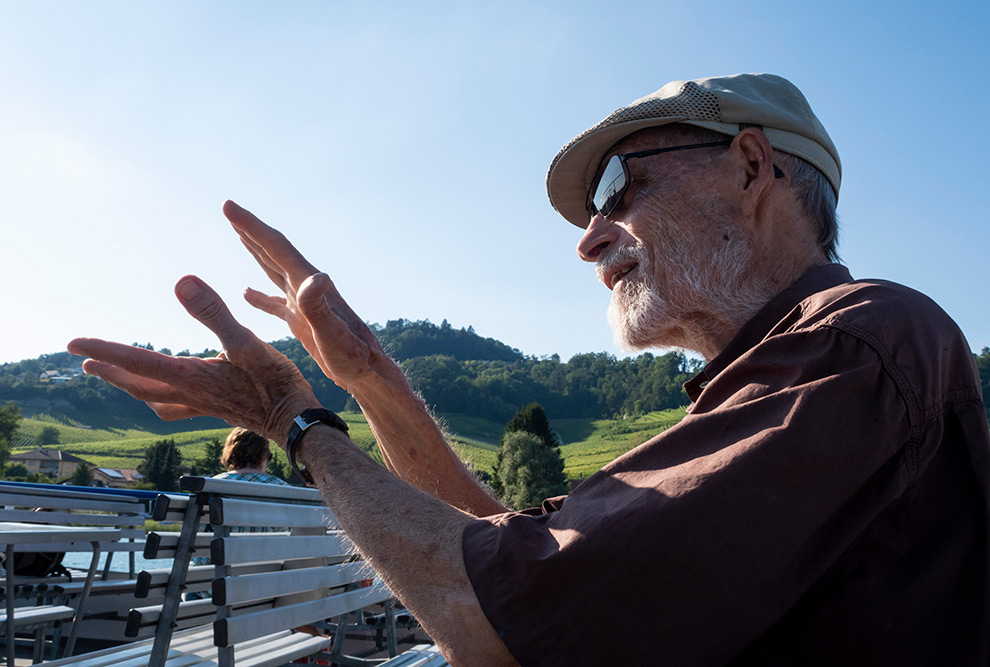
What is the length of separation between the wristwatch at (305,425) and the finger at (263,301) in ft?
2.78

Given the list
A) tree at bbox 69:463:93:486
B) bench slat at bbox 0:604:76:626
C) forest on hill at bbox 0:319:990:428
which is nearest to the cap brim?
bench slat at bbox 0:604:76:626

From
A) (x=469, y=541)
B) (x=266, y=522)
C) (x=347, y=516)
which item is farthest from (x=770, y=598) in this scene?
(x=266, y=522)

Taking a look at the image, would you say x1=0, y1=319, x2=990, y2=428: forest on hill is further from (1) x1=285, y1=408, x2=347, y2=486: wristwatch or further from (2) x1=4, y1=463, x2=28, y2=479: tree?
(1) x1=285, y1=408, x2=347, y2=486: wristwatch

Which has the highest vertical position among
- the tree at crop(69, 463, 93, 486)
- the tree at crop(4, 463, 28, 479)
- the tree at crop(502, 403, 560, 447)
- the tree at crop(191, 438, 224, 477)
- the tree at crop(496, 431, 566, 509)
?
the tree at crop(4, 463, 28, 479)

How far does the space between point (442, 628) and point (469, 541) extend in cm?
14

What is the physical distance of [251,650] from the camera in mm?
3385

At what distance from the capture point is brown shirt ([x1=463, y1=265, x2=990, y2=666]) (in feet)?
3.29

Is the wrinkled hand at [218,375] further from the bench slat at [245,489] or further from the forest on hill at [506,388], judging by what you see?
the forest on hill at [506,388]

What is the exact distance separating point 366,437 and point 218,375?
81.6m

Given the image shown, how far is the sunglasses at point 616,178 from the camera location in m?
1.89

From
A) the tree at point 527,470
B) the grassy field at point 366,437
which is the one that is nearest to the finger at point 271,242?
the tree at point 527,470

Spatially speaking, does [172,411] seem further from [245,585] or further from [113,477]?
[113,477]

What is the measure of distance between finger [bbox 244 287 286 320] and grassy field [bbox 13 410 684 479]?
71153mm

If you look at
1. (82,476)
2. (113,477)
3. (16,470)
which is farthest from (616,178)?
(16,470)
